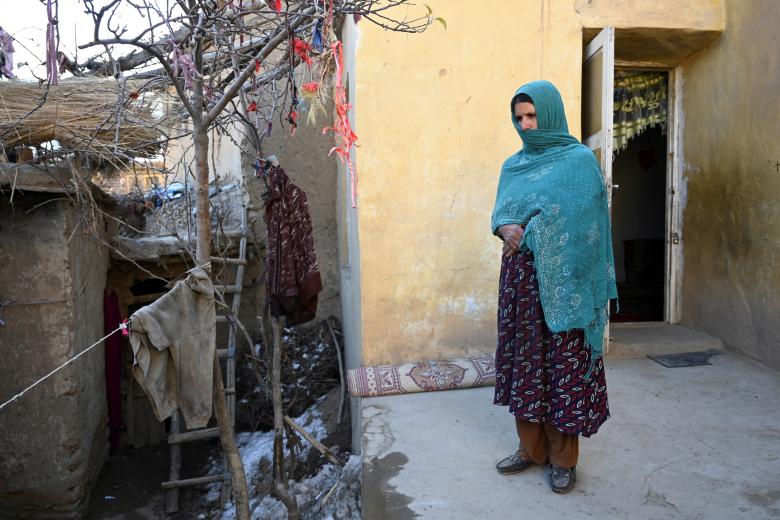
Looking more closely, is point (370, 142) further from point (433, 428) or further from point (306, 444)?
point (306, 444)

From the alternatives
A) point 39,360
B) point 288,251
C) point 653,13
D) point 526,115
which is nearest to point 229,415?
point 39,360

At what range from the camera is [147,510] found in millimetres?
4977

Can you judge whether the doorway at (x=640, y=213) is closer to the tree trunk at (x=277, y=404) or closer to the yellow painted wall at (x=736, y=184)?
the yellow painted wall at (x=736, y=184)

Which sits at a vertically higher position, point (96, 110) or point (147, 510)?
point (96, 110)

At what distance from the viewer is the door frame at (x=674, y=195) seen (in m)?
4.45

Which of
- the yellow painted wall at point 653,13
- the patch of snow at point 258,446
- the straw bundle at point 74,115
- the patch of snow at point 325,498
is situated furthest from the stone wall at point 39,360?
the yellow painted wall at point 653,13

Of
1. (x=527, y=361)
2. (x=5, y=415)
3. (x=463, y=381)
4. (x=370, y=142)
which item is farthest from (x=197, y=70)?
(x=5, y=415)

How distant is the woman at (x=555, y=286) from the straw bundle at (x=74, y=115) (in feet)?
7.90

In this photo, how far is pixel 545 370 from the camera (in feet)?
7.22

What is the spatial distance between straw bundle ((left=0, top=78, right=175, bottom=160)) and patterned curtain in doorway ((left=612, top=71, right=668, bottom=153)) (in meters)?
3.46

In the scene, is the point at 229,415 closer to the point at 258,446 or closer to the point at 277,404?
the point at 258,446

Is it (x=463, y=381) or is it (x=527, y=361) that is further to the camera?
(x=463, y=381)

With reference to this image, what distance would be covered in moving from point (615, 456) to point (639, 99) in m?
3.13

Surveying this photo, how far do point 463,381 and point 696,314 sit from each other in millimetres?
2083
